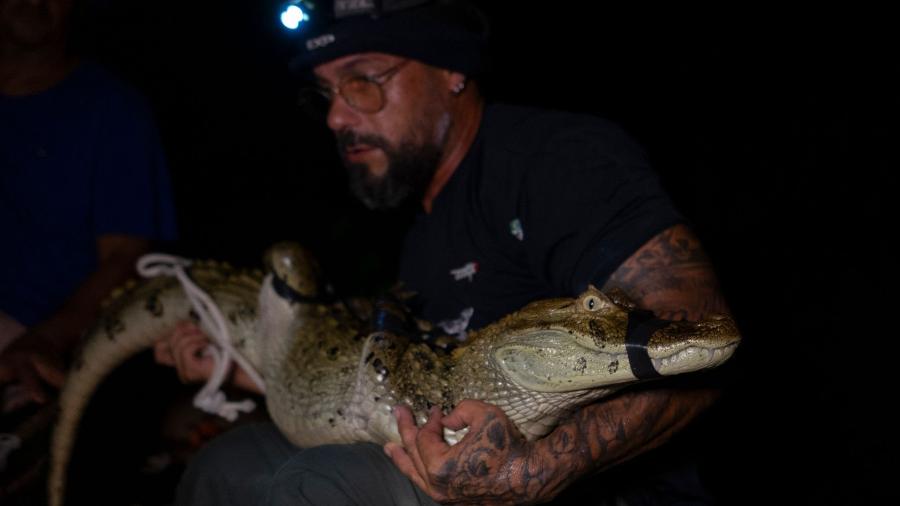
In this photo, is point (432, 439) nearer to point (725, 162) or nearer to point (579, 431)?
point (579, 431)

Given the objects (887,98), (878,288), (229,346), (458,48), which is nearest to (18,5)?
(229,346)

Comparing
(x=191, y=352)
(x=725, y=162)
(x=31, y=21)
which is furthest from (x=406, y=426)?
(x=725, y=162)

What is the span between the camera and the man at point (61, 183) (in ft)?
10.7

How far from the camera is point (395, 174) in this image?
261 centimetres

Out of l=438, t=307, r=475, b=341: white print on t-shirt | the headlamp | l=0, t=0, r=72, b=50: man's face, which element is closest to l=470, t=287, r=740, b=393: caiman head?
l=438, t=307, r=475, b=341: white print on t-shirt

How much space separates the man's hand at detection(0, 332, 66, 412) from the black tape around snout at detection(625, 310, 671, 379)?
258cm

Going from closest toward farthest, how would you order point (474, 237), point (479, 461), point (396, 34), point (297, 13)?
point (479, 461), point (474, 237), point (396, 34), point (297, 13)

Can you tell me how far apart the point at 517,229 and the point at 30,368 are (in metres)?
2.27

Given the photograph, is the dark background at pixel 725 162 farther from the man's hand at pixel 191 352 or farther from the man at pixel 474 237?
the man at pixel 474 237

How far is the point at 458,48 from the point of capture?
101 inches

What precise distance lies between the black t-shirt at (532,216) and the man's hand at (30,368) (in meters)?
1.68

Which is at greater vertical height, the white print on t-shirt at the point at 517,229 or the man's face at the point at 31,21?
the man's face at the point at 31,21

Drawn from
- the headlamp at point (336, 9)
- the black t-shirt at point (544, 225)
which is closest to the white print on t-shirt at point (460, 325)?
the black t-shirt at point (544, 225)

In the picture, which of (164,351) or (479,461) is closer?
(479,461)
